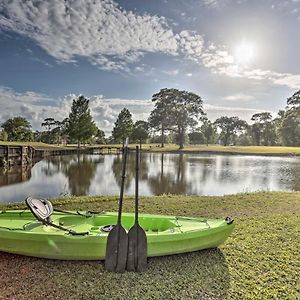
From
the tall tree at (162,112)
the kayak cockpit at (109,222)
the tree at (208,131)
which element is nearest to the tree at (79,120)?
the tall tree at (162,112)

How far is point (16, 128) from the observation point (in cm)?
6562

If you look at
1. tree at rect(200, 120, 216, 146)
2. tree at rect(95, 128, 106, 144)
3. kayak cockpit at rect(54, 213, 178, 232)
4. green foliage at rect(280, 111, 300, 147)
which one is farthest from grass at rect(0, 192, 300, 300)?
tree at rect(95, 128, 106, 144)

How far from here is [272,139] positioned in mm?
79625

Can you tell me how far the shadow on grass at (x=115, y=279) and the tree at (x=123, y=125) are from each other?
5947cm

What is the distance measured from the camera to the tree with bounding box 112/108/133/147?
64.1 m

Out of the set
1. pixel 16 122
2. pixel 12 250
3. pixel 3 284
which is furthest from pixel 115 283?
pixel 16 122

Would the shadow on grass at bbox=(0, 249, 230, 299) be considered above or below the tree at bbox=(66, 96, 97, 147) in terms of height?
below

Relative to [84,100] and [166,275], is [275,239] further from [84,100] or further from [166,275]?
[84,100]

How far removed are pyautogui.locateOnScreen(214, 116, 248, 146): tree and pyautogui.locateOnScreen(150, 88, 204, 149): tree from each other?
92.0 feet

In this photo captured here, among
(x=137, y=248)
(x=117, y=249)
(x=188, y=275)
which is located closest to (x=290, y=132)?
(x=188, y=275)

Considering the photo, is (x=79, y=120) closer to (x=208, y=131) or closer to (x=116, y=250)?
(x=208, y=131)

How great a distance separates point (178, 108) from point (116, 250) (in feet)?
190

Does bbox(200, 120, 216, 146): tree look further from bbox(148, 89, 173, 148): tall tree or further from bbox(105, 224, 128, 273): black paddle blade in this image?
bbox(105, 224, 128, 273): black paddle blade

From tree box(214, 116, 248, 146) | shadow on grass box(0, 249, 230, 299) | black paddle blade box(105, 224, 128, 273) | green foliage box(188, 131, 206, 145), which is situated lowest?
shadow on grass box(0, 249, 230, 299)
